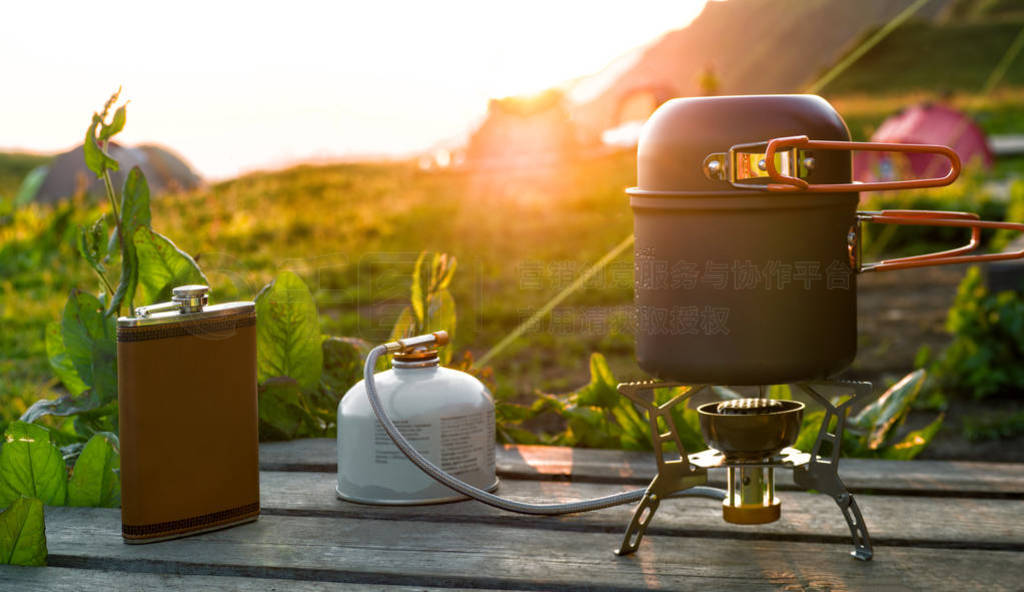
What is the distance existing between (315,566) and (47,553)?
15.1 inches

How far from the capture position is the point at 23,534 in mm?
1379

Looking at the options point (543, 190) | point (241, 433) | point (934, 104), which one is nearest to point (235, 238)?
point (543, 190)

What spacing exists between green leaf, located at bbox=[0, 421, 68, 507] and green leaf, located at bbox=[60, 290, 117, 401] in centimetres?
31

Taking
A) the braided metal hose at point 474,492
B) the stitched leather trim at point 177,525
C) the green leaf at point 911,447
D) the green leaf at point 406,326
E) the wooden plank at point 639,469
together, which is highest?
the green leaf at point 406,326

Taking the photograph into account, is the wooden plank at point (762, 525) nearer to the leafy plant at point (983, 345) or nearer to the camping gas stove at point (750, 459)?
the camping gas stove at point (750, 459)

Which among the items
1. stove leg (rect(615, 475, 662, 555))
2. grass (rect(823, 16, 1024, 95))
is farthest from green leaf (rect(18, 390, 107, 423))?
grass (rect(823, 16, 1024, 95))

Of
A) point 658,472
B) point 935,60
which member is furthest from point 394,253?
point 935,60

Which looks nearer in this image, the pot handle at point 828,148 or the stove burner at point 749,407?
the pot handle at point 828,148

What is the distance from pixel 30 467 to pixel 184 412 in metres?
0.37

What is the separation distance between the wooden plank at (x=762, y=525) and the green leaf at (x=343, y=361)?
1.87 feet

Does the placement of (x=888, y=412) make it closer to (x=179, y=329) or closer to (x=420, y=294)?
(x=420, y=294)

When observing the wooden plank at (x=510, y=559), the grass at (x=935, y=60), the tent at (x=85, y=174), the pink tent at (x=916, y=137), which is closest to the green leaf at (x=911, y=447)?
the wooden plank at (x=510, y=559)

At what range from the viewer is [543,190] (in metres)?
8.92

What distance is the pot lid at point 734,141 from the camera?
123cm
